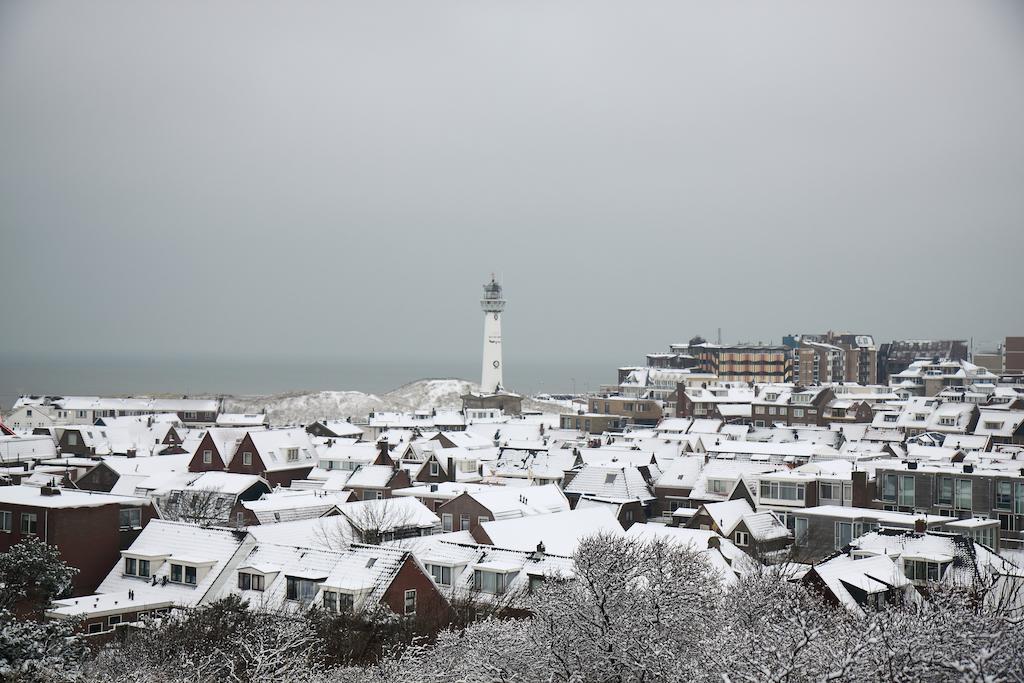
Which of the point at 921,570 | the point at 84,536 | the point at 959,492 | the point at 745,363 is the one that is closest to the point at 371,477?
the point at 84,536

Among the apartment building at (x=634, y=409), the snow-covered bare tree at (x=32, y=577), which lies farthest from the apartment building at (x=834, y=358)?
the snow-covered bare tree at (x=32, y=577)

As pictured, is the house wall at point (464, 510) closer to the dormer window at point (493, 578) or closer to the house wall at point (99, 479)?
the dormer window at point (493, 578)

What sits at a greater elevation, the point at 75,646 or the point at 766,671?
the point at 766,671

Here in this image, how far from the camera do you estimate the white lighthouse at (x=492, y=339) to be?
345 feet

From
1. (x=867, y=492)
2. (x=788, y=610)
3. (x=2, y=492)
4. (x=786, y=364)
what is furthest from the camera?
(x=786, y=364)

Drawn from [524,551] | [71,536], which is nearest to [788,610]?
[524,551]

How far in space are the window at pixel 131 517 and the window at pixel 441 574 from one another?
9.44 m

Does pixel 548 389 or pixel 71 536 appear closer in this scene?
pixel 71 536

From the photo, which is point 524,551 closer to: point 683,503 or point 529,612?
point 529,612

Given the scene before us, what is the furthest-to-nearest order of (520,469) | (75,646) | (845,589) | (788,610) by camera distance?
(520,469) → (845,589) → (75,646) → (788,610)

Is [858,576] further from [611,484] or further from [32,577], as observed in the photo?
[611,484]

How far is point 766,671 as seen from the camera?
1277 centimetres

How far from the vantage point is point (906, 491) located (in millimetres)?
42969

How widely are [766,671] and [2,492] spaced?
26178 mm
